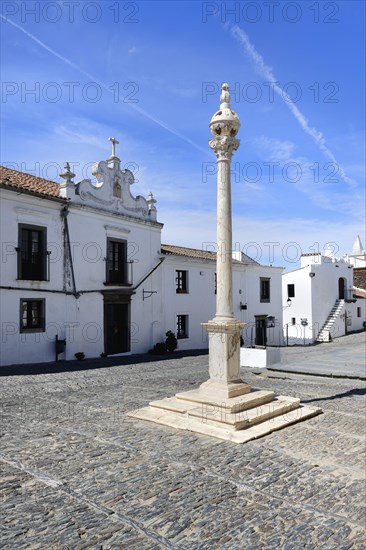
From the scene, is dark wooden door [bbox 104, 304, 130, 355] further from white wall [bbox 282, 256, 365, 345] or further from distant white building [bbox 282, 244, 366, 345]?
white wall [bbox 282, 256, 365, 345]

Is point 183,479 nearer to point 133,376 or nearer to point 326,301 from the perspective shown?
point 133,376

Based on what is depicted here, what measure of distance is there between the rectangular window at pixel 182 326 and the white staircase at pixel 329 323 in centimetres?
1215

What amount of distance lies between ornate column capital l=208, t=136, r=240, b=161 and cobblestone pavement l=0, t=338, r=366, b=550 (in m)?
4.77

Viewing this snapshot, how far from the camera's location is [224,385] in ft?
23.5

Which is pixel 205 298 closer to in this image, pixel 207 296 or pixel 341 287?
pixel 207 296

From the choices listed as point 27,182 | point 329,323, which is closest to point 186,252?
point 27,182

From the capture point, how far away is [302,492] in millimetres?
4391

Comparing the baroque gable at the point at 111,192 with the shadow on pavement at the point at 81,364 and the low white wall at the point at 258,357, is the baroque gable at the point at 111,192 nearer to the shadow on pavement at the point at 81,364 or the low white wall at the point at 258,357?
the shadow on pavement at the point at 81,364

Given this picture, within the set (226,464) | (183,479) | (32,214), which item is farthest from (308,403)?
(32,214)

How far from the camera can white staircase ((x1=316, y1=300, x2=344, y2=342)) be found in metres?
29.2

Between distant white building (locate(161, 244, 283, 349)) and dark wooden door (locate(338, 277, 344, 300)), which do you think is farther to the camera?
dark wooden door (locate(338, 277, 344, 300))

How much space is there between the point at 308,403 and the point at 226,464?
3.95 metres

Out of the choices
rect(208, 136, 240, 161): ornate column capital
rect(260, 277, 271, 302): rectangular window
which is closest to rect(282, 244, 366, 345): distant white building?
rect(260, 277, 271, 302): rectangular window

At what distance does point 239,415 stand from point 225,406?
10.1 inches
